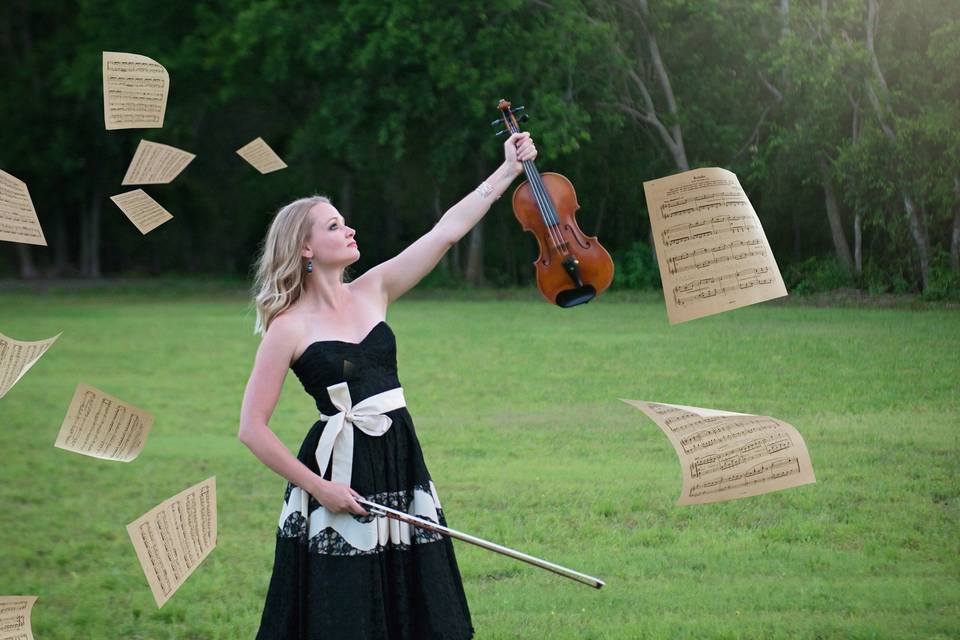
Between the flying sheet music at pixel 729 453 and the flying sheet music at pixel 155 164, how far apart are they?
166 cm

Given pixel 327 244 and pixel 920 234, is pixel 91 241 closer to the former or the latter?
pixel 920 234

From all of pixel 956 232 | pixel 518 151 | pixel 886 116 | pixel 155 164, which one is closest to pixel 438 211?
pixel 886 116

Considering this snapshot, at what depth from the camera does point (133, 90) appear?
4.11 meters

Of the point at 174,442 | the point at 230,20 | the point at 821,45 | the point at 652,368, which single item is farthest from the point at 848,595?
the point at 230,20

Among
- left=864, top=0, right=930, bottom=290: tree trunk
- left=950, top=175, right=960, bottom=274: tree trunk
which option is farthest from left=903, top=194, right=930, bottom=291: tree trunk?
left=950, top=175, right=960, bottom=274: tree trunk

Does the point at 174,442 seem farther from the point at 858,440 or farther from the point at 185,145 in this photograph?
the point at 185,145

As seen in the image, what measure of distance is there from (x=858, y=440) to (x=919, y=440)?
38cm

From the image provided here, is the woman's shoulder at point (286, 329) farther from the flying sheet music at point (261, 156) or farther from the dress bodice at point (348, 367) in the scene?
the flying sheet music at point (261, 156)

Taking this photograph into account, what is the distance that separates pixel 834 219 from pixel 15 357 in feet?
51.9

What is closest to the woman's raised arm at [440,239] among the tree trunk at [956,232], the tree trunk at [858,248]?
the tree trunk at [956,232]

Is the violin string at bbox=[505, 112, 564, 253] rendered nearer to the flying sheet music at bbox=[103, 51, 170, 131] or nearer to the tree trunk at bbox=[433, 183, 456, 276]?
the flying sheet music at bbox=[103, 51, 170, 131]

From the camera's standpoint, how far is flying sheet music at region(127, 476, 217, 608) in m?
3.66

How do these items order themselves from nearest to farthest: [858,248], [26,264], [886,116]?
[886,116] < [858,248] < [26,264]

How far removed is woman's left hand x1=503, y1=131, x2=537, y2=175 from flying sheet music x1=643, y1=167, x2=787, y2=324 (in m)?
0.46
